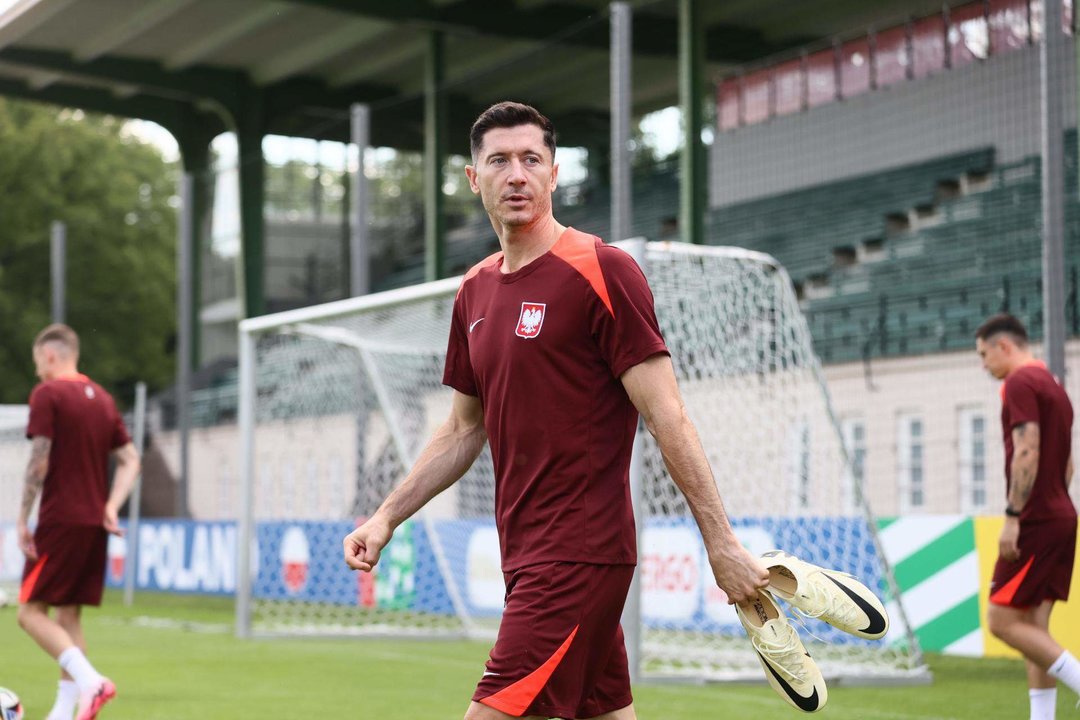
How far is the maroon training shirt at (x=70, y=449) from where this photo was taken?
8.09m

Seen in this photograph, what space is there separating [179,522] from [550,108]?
34.7 ft

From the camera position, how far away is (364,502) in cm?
1744

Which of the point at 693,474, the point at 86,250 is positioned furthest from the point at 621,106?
the point at 86,250

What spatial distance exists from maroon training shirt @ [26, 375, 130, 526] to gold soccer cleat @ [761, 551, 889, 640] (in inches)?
205

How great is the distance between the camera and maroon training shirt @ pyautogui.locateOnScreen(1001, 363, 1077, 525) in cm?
735

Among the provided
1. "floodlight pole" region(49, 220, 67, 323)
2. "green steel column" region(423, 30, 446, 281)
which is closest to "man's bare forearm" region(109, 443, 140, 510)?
"green steel column" region(423, 30, 446, 281)

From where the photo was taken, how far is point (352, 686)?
10.3 meters

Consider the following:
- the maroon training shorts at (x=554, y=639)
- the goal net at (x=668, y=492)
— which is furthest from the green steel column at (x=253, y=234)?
the maroon training shorts at (x=554, y=639)

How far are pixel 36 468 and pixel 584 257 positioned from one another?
4.95m

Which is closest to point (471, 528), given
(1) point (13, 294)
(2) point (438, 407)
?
(2) point (438, 407)

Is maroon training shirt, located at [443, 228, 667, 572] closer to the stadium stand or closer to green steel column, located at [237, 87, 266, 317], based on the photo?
the stadium stand

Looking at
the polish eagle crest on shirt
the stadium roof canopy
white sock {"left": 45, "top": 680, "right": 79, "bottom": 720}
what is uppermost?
the stadium roof canopy

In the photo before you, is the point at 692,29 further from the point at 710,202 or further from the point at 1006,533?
the point at 1006,533

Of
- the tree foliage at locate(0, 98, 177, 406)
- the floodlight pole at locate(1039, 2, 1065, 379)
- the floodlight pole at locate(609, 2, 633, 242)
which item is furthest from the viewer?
the tree foliage at locate(0, 98, 177, 406)
